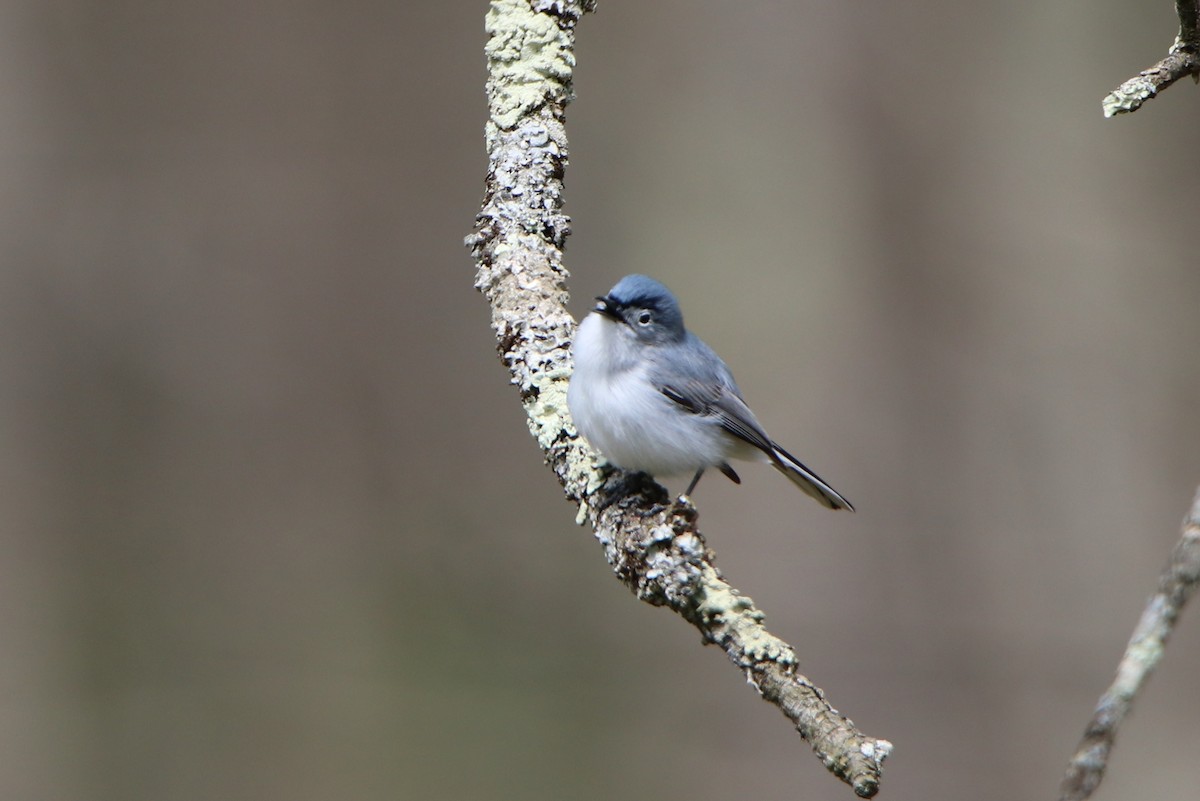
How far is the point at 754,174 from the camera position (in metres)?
3.72

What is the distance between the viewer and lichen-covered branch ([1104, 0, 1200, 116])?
1.23 meters

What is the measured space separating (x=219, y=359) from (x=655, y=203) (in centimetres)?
166

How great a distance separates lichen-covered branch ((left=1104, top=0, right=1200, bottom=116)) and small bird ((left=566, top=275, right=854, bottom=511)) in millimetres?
943

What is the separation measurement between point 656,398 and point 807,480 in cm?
37

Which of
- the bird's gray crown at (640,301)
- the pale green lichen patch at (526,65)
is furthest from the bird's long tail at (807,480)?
the pale green lichen patch at (526,65)

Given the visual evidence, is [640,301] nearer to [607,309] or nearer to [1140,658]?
[607,309]

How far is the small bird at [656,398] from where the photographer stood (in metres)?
1.88

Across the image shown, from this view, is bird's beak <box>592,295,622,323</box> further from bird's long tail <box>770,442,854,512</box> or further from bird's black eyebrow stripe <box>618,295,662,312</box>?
bird's long tail <box>770,442,854,512</box>

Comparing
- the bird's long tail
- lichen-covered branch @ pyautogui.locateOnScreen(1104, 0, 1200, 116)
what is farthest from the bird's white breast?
lichen-covered branch @ pyautogui.locateOnScreen(1104, 0, 1200, 116)

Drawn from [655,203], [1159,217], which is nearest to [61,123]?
[655,203]

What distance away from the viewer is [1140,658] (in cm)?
77

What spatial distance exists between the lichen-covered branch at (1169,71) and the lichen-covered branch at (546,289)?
0.79 m

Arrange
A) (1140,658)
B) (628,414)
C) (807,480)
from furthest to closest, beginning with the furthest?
1. (807,480)
2. (628,414)
3. (1140,658)

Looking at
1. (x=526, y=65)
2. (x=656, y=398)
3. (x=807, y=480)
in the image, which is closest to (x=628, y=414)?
(x=656, y=398)
